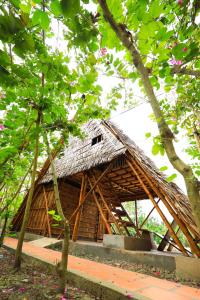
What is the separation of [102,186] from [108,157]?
3.28 metres

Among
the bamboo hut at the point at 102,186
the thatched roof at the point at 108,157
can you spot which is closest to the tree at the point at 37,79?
the thatched roof at the point at 108,157

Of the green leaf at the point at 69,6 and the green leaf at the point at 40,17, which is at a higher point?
the green leaf at the point at 40,17

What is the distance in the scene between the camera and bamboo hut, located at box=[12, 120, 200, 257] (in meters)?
5.93

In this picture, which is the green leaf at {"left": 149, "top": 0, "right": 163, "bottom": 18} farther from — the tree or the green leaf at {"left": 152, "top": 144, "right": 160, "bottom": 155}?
the green leaf at {"left": 152, "top": 144, "right": 160, "bottom": 155}

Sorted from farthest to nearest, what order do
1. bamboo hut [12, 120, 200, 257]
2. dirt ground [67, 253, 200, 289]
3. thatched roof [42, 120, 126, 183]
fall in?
1. thatched roof [42, 120, 126, 183]
2. bamboo hut [12, 120, 200, 257]
3. dirt ground [67, 253, 200, 289]

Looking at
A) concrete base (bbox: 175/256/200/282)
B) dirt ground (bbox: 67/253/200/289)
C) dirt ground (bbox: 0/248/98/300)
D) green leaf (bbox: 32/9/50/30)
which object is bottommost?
dirt ground (bbox: 67/253/200/289)

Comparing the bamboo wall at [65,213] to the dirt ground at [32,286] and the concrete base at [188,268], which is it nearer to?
the dirt ground at [32,286]

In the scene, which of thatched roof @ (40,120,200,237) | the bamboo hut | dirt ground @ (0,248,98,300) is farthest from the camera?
the bamboo hut

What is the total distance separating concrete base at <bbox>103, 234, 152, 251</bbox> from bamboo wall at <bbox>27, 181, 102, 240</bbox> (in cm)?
353

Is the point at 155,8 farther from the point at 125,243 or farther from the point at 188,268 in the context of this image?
the point at 125,243

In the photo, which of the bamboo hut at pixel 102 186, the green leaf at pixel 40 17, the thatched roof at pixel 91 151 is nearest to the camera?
the green leaf at pixel 40 17

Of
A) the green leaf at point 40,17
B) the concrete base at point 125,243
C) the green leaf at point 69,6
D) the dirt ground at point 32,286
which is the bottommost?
the dirt ground at point 32,286

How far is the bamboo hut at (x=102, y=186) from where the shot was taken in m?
5.93

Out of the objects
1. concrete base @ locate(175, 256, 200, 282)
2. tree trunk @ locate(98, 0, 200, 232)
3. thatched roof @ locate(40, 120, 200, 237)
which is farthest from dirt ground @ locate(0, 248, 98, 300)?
thatched roof @ locate(40, 120, 200, 237)
